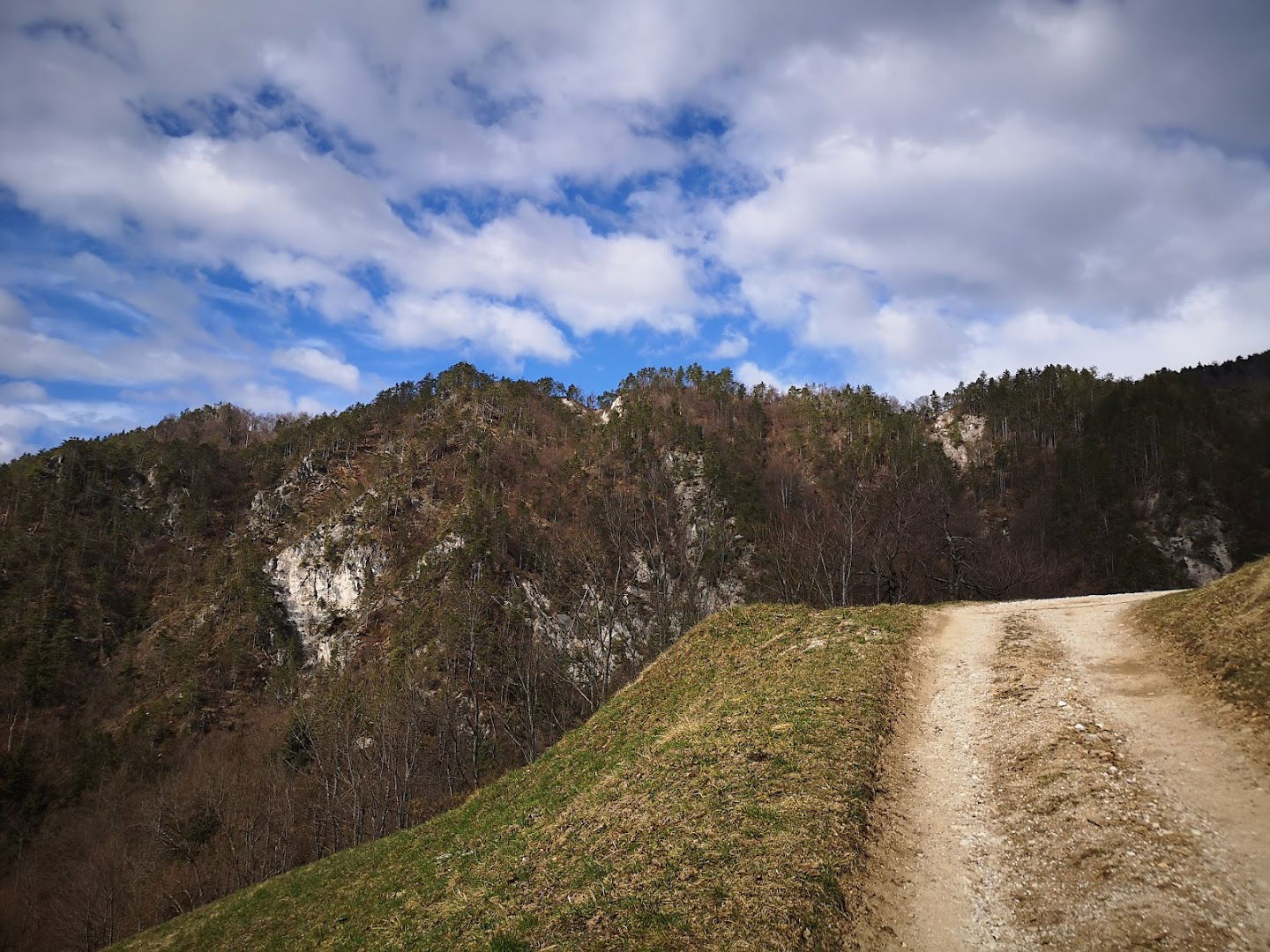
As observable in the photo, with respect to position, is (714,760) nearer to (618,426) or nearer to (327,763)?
(327,763)

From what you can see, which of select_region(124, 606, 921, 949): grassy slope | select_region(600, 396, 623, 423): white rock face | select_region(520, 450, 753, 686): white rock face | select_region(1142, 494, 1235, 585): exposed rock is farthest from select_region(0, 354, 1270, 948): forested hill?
select_region(124, 606, 921, 949): grassy slope

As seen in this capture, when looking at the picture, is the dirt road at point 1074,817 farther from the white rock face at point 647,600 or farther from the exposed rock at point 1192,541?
the exposed rock at point 1192,541

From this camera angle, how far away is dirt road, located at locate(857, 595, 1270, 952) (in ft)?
26.3

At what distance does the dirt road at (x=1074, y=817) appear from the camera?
8.01 m

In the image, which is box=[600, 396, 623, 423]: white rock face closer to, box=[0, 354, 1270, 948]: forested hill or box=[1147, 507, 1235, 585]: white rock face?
box=[0, 354, 1270, 948]: forested hill

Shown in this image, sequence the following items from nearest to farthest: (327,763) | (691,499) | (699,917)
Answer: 1. (699,917)
2. (327,763)
3. (691,499)

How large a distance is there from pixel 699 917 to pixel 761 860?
1397mm

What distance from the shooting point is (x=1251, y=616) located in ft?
44.1

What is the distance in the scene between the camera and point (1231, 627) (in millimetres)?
13672

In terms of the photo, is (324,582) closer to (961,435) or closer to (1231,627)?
(1231,627)

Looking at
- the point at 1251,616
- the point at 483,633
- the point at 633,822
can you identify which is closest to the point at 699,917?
the point at 633,822

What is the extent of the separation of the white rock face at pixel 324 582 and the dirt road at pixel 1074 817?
121693mm

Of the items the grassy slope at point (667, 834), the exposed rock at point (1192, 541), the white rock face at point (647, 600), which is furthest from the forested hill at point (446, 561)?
the grassy slope at point (667, 834)

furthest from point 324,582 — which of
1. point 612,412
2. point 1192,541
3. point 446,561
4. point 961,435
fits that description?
point 961,435
